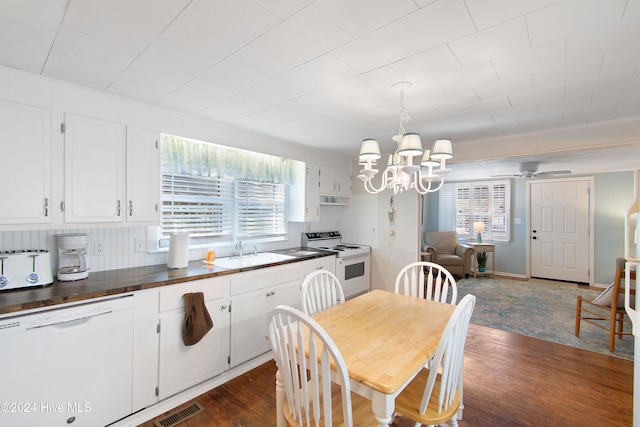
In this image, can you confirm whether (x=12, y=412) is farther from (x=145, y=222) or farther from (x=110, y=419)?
Answer: (x=145, y=222)

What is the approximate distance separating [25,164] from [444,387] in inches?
107

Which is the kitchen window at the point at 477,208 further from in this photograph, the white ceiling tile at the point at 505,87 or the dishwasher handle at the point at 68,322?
the dishwasher handle at the point at 68,322

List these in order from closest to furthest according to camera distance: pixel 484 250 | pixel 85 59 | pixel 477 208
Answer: pixel 85 59 < pixel 484 250 < pixel 477 208

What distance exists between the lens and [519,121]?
2.73m

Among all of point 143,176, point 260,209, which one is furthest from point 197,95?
point 260,209

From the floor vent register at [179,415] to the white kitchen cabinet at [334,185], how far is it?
2.72 metres

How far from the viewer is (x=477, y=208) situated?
22.1 feet

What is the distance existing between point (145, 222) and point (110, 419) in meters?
1.33

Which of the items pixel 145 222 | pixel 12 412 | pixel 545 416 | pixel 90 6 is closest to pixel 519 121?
pixel 545 416

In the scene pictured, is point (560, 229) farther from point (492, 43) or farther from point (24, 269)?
point (24, 269)

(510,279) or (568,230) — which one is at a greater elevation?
(568,230)

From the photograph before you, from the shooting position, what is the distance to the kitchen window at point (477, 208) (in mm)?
6426

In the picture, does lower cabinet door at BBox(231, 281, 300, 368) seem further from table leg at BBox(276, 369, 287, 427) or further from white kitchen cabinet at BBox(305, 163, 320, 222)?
white kitchen cabinet at BBox(305, 163, 320, 222)

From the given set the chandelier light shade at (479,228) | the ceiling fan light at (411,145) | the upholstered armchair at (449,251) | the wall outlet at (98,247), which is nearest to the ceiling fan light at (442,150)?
the ceiling fan light at (411,145)
